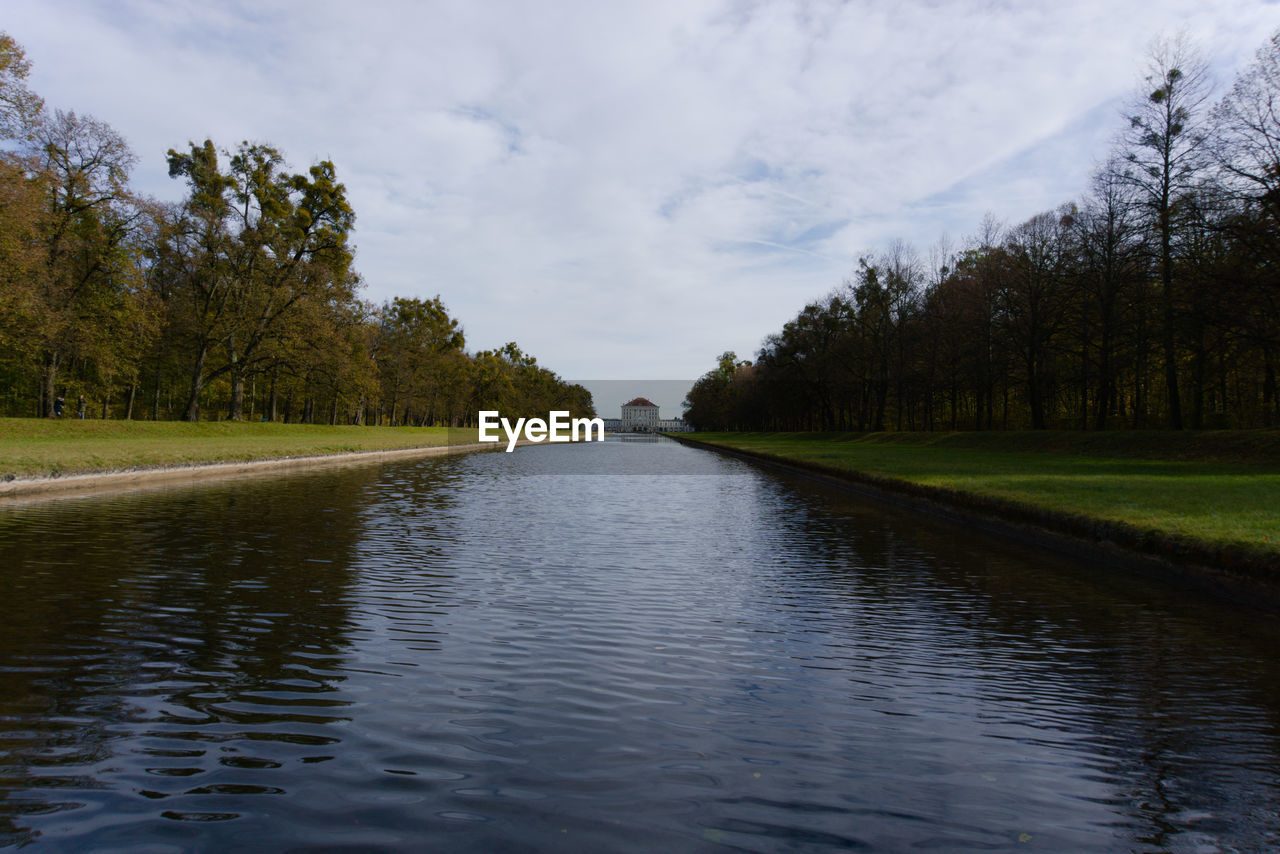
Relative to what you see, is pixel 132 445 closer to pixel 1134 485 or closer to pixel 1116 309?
pixel 1134 485

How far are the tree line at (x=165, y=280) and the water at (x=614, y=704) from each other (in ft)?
89.9

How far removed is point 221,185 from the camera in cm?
4269

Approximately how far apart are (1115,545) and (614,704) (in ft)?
27.7

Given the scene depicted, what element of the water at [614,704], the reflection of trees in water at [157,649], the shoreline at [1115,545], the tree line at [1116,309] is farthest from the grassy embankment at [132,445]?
the tree line at [1116,309]

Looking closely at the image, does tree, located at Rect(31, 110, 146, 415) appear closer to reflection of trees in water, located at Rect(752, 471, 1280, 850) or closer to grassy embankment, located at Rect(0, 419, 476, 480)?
grassy embankment, located at Rect(0, 419, 476, 480)

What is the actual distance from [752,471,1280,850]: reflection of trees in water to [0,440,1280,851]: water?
0.03m

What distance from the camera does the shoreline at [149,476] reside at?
14750 millimetres

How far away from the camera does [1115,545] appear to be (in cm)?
980

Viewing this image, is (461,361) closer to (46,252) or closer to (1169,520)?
(46,252)

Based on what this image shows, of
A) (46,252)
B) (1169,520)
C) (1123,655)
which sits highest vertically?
(46,252)

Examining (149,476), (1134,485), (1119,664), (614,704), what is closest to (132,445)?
(149,476)

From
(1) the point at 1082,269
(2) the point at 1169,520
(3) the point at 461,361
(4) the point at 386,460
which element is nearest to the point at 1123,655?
(2) the point at 1169,520

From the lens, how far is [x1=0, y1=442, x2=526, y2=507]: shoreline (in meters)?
14.8

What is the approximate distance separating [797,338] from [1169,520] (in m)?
64.9
